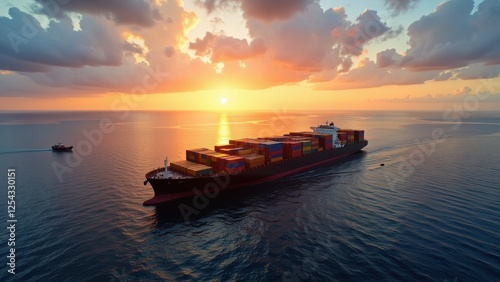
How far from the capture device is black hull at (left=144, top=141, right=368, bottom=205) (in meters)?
41.2

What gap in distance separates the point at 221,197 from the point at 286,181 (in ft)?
59.1

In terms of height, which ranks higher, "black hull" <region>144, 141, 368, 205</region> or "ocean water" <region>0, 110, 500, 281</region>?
"black hull" <region>144, 141, 368, 205</region>

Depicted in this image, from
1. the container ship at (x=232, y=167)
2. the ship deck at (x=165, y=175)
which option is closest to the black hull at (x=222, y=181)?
the container ship at (x=232, y=167)

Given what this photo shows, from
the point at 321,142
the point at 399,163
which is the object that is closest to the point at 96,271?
the point at 321,142

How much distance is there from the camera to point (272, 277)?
23078 millimetres

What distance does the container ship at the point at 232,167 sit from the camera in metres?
42.1

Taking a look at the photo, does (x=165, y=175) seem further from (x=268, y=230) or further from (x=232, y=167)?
(x=268, y=230)

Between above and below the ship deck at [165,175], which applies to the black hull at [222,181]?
below

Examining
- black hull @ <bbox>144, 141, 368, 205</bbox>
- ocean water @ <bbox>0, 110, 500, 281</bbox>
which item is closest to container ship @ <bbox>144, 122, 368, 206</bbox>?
black hull @ <bbox>144, 141, 368, 205</bbox>

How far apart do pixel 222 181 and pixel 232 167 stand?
11.9ft

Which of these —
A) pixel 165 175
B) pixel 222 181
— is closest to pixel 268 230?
pixel 222 181

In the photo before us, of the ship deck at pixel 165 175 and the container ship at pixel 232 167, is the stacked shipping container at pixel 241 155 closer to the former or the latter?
the container ship at pixel 232 167

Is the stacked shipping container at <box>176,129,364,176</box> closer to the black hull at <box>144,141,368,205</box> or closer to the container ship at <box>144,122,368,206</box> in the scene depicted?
the container ship at <box>144,122,368,206</box>

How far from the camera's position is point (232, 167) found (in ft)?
155
